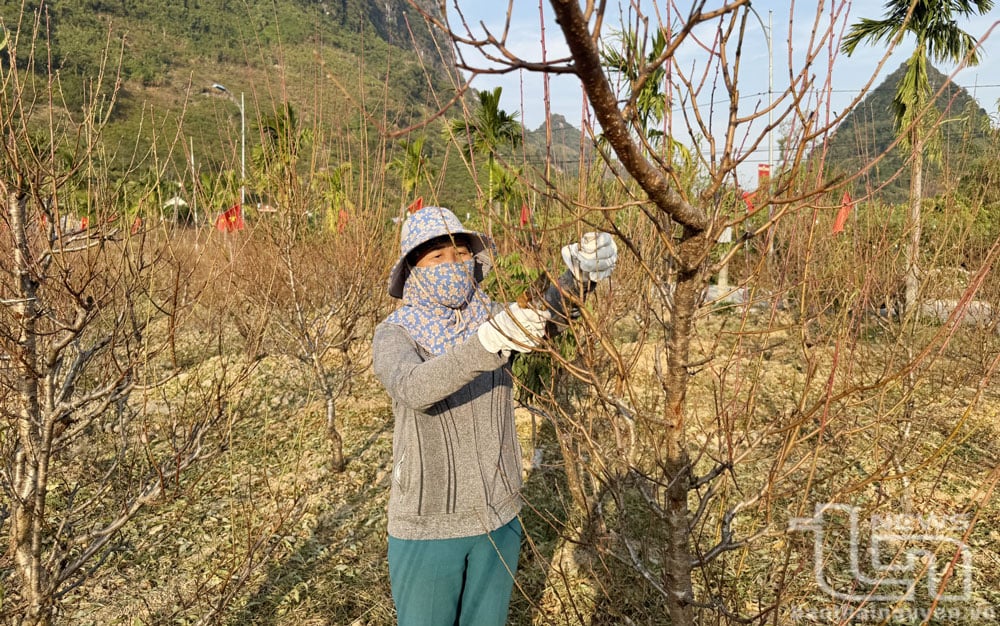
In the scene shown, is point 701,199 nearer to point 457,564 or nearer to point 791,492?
point 791,492

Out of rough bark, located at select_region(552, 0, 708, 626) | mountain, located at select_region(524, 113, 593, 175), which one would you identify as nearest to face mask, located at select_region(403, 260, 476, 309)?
mountain, located at select_region(524, 113, 593, 175)

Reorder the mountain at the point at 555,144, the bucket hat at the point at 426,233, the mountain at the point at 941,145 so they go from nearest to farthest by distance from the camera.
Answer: the mountain at the point at 941,145 → the mountain at the point at 555,144 → the bucket hat at the point at 426,233

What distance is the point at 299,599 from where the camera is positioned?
3488mm

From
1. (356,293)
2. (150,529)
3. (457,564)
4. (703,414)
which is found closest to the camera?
(457,564)

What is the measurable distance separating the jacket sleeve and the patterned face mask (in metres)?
0.13

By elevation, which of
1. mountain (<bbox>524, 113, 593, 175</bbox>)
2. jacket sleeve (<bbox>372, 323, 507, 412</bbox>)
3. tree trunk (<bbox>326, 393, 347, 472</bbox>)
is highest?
mountain (<bbox>524, 113, 593, 175</bbox>)

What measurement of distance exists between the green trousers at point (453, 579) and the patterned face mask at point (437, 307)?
0.61 m

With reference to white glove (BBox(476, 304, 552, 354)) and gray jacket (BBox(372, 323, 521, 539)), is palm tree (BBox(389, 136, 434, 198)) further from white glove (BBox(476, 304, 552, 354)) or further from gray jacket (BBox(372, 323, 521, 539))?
gray jacket (BBox(372, 323, 521, 539))

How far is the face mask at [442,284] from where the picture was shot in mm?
1876

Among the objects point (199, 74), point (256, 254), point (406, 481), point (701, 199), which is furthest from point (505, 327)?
point (199, 74)

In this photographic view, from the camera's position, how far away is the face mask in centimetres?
188

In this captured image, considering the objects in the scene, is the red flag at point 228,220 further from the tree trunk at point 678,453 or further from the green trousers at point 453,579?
the tree trunk at point 678,453

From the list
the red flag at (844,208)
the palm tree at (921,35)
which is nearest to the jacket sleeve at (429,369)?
the red flag at (844,208)

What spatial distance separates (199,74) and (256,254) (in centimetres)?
5125
